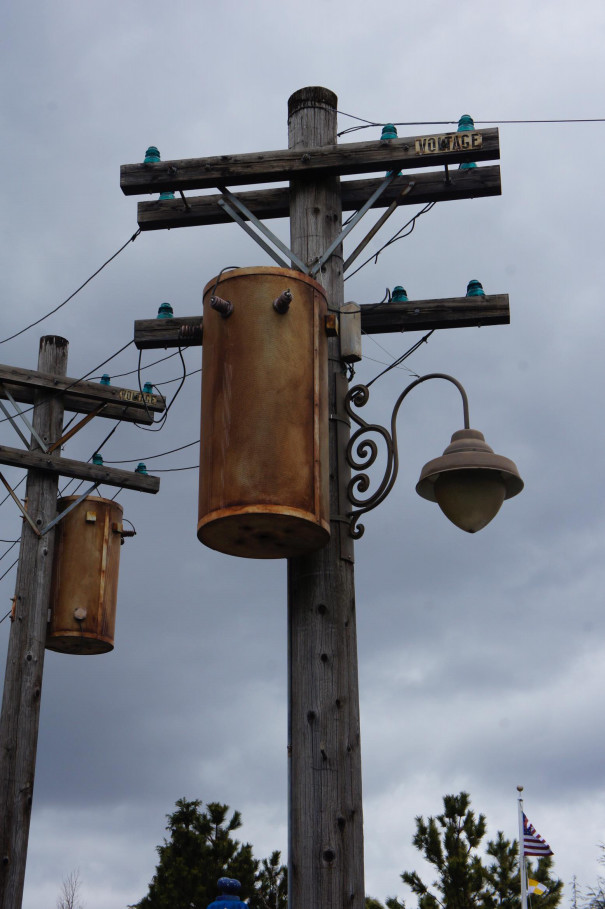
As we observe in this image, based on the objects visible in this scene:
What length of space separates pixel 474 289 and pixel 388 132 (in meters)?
0.99

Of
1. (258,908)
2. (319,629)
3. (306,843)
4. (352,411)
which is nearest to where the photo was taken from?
(306,843)

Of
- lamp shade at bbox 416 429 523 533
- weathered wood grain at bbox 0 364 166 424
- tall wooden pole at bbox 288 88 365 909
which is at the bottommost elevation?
tall wooden pole at bbox 288 88 365 909

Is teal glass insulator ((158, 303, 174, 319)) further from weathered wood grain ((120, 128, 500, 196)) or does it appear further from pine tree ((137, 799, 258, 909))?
pine tree ((137, 799, 258, 909))

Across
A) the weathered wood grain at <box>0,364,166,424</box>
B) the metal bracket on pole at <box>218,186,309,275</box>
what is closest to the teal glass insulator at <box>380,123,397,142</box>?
the metal bracket on pole at <box>218,186,309,275</box>

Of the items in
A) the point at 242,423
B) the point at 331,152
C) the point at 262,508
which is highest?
the point at 331,152

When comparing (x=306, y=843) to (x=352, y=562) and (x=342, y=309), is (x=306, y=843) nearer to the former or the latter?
(x=352, y=562)

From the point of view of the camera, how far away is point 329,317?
19.7 ft

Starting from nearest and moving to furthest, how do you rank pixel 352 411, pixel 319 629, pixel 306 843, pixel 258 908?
pixel 306 843 < pixel 319 629 < pixel 352 411 < pixel 258 908

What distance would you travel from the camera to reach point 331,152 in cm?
653

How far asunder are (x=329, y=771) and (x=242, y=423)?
1581mm

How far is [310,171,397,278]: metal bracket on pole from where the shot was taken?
6355mm

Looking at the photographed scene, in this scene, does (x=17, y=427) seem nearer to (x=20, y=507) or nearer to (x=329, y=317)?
(x=20, y=507)

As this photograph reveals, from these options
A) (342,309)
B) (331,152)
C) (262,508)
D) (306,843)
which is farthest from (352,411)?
(306,843)

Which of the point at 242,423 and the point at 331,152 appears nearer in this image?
the point at 242,423
